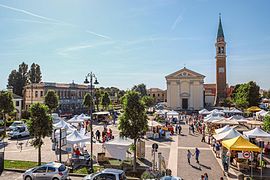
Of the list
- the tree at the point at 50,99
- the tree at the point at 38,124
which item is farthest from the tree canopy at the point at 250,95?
the tree at the point at 38,124

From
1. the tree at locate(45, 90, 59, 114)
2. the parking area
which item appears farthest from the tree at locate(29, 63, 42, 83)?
the parking area

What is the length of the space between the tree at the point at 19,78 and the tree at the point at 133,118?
6121cm

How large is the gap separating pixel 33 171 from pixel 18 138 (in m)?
17.0

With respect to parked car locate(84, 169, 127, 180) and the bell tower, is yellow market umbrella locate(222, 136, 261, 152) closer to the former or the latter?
parked car locate(84, 169, 127, 180)

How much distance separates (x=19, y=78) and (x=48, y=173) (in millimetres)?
63298

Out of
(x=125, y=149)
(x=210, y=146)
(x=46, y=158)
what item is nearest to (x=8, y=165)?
(x=46, y=158)

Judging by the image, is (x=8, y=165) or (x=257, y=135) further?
(x=257, y=135)

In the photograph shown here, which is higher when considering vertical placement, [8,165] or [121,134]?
[121,134]

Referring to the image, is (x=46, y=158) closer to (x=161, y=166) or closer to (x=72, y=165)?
(x=72, y=165)

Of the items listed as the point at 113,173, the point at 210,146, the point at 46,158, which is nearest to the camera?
the point at 113,173

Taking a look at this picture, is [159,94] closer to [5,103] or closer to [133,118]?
[5,103]

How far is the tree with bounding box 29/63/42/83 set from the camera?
7206 cm

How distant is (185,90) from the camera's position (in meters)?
75.1

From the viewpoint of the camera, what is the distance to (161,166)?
1764 centimetres
